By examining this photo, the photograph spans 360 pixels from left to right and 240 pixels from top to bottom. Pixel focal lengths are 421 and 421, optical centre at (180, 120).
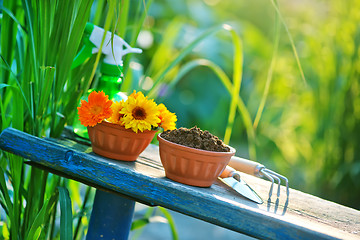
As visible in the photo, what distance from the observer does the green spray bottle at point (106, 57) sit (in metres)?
0.67

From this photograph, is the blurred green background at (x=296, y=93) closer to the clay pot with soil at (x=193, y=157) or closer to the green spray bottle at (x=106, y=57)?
the green spray bottle at (x=106, y=57)

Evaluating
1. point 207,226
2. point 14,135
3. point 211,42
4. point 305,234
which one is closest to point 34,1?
point 14,135

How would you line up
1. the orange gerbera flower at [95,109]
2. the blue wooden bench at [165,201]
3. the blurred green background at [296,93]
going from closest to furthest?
the blue wooden bench at [165,201] → the orange gerbera flower at [95,109] → the blurred green background at [296,93]

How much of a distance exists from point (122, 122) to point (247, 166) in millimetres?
223

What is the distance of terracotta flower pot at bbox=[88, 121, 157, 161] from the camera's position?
2.00ft

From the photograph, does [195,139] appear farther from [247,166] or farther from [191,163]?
[247,166]

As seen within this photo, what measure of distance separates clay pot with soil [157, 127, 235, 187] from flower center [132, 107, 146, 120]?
38mm

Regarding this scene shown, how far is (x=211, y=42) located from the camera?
2732mm

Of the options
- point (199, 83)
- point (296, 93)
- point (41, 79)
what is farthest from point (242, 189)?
point (199, 83)

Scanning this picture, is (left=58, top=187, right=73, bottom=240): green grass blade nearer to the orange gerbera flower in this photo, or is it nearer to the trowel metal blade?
the orange gerbera flower

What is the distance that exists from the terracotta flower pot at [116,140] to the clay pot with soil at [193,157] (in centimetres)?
5

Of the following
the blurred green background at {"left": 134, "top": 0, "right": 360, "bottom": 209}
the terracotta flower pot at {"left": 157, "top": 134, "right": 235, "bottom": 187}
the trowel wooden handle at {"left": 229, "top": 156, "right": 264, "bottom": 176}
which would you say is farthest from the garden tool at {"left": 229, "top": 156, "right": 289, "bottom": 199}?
the blurred green background at {"left": 134, "top": 0, "right": 360, "bottom": 209}

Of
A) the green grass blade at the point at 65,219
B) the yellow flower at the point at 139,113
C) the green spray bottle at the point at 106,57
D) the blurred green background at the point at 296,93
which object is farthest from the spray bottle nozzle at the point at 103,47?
the blurred green background at the point at 296,93

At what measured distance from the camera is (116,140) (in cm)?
61
